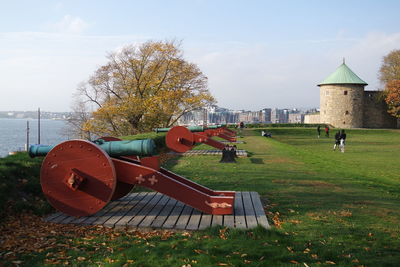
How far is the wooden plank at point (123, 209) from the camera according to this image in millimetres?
5070

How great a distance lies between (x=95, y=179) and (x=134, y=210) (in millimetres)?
841

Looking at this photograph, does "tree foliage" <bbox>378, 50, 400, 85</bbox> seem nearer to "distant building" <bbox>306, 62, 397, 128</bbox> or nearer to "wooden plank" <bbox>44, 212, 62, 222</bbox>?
"distant building" <bbox>306, 62, 397, 128</bbox>

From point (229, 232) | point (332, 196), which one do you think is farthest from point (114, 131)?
point (229, 232)

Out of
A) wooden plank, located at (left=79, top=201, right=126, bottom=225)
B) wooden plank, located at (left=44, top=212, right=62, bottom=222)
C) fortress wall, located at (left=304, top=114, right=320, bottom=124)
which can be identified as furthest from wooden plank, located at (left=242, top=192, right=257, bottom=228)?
fortress wall, located at (left=304, top=114, right=320, bottom=124)

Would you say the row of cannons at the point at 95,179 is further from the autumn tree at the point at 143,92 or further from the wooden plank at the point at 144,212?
the autumn tree at the point at 143,92

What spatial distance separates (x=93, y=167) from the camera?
5207 millimetres

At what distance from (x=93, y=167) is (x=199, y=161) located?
8.11 metres

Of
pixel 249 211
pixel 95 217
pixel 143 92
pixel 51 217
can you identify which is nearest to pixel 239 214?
pixel 249 211

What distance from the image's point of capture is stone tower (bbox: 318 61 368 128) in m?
62.7

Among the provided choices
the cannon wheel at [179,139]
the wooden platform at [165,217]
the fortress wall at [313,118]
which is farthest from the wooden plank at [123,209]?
the fortress wall at [313,118]

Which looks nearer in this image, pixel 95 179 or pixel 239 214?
pixel 95 179

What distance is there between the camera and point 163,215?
5441 mm

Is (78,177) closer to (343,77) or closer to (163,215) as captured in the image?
(163,215)

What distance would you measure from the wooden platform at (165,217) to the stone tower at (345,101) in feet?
197
